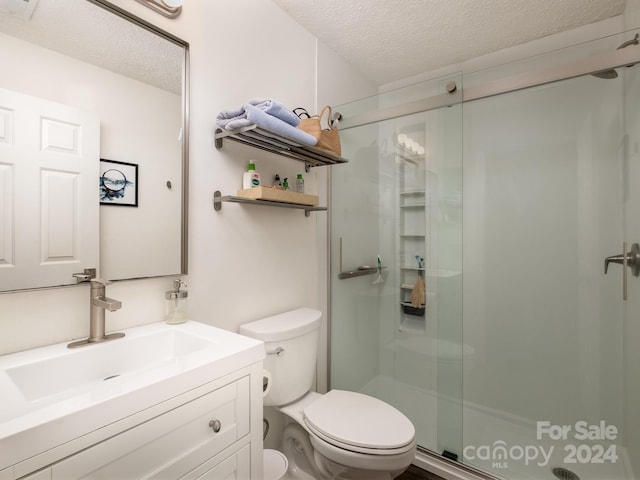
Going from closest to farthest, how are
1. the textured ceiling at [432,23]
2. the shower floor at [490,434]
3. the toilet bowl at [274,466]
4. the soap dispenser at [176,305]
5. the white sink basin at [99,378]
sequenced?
the white sink basin at [99,378]
the soap dispenser at [176,305]
the toilet bowl at [274,466]
the shower floor at [490,434]
the textured ceiling at [432,23]

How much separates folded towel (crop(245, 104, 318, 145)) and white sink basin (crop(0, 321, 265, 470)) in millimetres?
755

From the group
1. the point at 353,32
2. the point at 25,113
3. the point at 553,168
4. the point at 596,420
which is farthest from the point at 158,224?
the point at 596,420

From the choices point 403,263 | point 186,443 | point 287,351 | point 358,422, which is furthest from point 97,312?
point 403,263

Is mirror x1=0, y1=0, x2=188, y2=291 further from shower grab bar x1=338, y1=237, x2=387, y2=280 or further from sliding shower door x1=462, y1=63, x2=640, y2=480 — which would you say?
sliding shower door x1=462, y1=63, x2=640, y2=480

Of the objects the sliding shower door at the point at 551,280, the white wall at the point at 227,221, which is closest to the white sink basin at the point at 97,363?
the white wall at the point at 227,221

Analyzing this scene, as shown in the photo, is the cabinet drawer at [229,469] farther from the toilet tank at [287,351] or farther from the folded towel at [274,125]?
the folded towel at [274,125]

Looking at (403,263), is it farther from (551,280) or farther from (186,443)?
(186,443)

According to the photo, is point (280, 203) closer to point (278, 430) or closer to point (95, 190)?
point (95, 190)

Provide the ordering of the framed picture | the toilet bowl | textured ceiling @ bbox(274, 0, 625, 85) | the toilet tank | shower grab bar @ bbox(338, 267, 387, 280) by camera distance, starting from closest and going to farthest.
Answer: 1. the framed picture
2. the toilet bowl
3. the toilet tank
4. textured ceiling @ bbox(274, 0, 625, 85)
5. shower grab bar @ bbox(338, 267, 387, 280)

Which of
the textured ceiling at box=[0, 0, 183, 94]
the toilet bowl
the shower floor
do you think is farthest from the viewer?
the shower floor

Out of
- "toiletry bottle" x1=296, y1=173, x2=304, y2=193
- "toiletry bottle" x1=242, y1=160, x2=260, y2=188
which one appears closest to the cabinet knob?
"toiletry bottle" x1=242, y1=160, x2=260, y2=188

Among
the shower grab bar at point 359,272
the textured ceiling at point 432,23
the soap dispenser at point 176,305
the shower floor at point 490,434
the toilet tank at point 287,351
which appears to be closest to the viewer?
the soap dispenser at point 176,305

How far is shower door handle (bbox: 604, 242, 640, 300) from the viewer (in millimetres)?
1479

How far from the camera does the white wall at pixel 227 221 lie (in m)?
0.96
